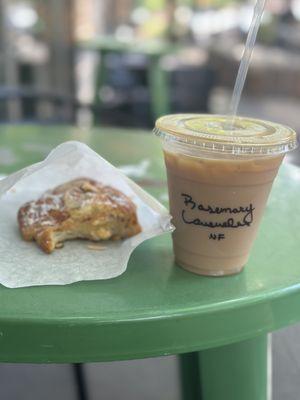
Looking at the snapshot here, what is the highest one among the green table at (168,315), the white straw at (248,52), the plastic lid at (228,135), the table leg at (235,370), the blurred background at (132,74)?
the white straw at (248,52)

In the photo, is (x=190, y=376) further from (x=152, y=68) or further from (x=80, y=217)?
(x=152, y=68)

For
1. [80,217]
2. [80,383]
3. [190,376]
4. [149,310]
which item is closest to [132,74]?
[80,383]

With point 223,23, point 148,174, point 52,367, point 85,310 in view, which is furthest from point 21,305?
point 223,23

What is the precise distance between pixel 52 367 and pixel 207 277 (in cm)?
107

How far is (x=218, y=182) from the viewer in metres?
0.59

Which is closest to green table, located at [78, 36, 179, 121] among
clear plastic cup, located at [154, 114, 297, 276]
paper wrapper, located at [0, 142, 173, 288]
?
paper wrapper, located at [0, 142, 173, 288]

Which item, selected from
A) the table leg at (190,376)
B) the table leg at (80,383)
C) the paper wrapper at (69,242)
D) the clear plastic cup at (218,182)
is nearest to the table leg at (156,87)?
the table leg at (80,383)

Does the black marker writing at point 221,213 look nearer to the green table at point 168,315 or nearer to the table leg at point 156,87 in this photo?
the green table at point 168,315

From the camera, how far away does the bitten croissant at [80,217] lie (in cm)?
69

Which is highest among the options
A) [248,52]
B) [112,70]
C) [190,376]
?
[248,52]

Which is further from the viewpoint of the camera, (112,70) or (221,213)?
(112,70)

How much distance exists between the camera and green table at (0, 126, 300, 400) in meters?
0.54

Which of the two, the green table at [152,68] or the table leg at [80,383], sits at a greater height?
the green table at [152,68]

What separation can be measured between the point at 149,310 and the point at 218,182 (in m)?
0.16
